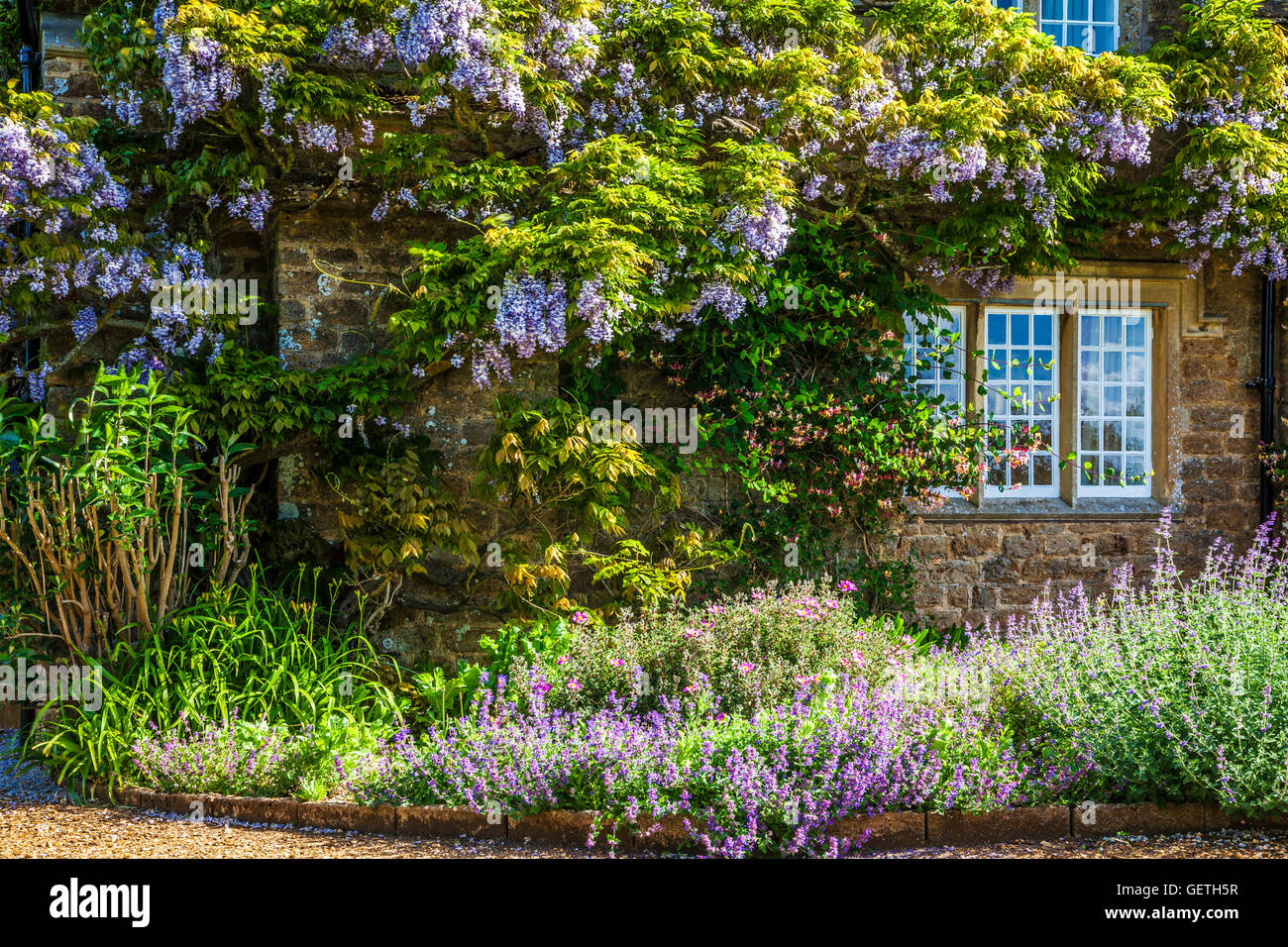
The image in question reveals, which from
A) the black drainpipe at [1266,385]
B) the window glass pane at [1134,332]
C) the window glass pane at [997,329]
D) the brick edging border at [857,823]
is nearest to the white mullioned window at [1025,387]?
the window glass pane at [997,329]

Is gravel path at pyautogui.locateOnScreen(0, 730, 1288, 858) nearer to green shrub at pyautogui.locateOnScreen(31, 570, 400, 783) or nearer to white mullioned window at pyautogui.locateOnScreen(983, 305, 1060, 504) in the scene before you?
green shrub at pyautogui.locateOnScreen(31, 570, 400, 783)

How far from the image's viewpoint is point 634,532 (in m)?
6.88

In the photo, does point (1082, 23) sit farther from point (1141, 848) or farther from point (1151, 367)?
point (1141, 848)

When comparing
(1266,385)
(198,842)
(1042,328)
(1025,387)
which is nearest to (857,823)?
(198,842)

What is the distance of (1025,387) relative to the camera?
782cm

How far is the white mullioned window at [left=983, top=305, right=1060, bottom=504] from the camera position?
7750mm

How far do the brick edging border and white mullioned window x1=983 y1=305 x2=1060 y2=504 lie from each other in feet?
12.3

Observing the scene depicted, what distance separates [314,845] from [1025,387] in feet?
18.7

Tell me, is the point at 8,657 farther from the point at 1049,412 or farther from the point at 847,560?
the point at 1049,412

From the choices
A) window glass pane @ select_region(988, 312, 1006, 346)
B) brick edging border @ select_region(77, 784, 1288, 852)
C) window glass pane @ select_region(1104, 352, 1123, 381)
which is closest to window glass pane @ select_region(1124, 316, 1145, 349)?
window glass pane @ select_region(1104, 352, 1123, 381)

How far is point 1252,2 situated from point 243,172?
6.23 metres

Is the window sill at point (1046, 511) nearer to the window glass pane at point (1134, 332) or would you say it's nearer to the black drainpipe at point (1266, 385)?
the black drainpipe at point (1266, 385)

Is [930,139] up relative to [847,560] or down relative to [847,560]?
up

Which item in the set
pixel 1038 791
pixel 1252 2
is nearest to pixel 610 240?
pixel 1038 791
